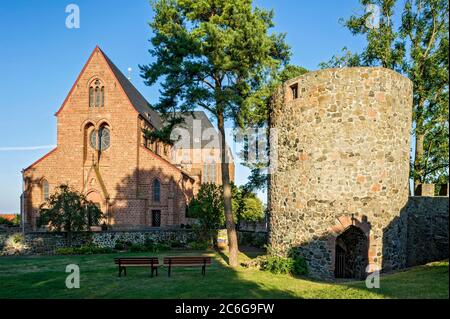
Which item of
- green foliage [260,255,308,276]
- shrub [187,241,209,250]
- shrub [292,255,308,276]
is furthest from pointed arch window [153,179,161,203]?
shrub [292,255,308,276]

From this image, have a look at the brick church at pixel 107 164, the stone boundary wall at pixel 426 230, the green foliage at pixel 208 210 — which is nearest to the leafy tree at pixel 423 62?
the stone boundary wall at pixel 426 230

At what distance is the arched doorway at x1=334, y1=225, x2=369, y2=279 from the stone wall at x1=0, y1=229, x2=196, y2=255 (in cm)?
1330

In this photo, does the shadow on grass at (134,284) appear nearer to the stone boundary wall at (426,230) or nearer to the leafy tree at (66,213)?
the leafy tree at (66,213)

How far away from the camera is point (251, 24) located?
13.9 meters

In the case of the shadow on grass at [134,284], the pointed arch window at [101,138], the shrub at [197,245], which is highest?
the pointed arch window at [101,138]

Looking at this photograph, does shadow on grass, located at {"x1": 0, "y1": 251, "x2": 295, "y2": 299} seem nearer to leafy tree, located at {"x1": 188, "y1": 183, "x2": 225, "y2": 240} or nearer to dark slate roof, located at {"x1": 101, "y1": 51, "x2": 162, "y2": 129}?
leafy tree, located at {"x1": 188, "y1": 183, "x2": 225, "y2": 240}

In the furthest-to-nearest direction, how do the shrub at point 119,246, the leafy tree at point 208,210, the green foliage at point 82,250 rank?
the leafy tree at point 208,210
the shrub at point 119,246
the green foliage at point 82,250

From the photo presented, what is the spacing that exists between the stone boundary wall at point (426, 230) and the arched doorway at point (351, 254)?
2674mm

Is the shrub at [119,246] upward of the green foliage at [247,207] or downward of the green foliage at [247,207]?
downward

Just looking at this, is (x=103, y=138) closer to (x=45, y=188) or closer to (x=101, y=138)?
(x=101, y=138)

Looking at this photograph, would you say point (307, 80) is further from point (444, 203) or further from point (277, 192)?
point (444, 203)

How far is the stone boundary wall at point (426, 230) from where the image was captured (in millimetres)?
13016

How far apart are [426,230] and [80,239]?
2179 cm

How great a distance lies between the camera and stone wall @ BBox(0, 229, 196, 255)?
2117 centimetres
